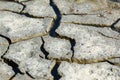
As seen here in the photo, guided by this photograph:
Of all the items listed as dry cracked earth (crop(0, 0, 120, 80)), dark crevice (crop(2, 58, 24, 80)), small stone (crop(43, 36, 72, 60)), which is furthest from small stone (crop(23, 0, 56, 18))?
dark crevice (crop(2, 58, 24, 80))

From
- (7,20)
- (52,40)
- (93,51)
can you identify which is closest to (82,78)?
(93,51)

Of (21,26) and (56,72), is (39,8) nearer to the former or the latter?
(21,26)

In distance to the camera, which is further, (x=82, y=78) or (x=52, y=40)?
(x=52, y=40)

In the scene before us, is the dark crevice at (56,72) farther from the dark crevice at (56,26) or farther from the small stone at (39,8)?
the small stone at (39,8)

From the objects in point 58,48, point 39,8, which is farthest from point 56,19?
point 58,48

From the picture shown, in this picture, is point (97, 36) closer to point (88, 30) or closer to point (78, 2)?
point (88, 30)

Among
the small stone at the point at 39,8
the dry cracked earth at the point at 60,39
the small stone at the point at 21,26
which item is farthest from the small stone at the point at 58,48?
the small stone at the point at 39,8

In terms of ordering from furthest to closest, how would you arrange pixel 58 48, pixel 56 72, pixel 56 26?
pixel 56 26, pixel 58 48, pixel 56 72
